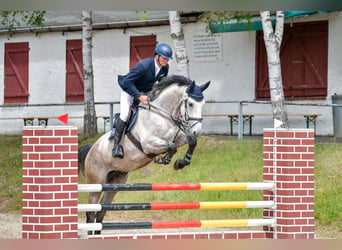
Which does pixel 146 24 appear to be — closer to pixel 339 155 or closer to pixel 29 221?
pixel 339 155

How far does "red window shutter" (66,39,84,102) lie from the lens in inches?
586

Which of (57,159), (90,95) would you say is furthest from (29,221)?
(90,95)

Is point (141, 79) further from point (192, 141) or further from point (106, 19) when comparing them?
point (106, 19)

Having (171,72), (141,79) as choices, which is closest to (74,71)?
(171,72)

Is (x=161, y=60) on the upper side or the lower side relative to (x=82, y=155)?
upper

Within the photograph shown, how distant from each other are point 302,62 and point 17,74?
5.64 m

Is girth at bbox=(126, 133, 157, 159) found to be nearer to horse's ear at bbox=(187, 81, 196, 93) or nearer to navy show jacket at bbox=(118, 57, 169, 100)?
navy show jacket at bbox=(118, 57, 169, 100)

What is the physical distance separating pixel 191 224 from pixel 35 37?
10216 mm

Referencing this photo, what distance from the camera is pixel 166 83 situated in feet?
21.8

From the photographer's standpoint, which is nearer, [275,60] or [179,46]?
[275,60]

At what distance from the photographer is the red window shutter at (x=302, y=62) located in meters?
12.9

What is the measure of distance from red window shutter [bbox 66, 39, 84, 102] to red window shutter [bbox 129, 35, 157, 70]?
1052 mm

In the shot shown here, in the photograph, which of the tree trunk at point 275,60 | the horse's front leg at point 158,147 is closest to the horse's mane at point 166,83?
the horse's front leg at point 158,147

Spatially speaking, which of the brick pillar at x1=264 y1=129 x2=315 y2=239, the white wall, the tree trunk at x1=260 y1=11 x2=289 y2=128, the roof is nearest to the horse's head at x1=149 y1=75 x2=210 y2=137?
the brick pillar at x1=264 y1=129 x2=315 y2=239
